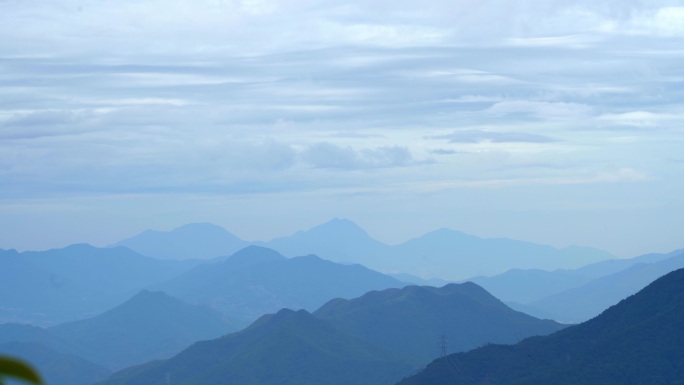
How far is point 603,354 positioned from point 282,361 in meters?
81.9

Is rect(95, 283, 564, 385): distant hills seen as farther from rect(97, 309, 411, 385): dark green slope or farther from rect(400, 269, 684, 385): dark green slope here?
rect(400, 269, 684, 385): dark green slope

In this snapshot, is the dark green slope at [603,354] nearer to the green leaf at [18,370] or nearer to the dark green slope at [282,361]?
the dark green slope at [282,361]

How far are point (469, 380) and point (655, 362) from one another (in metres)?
23.2

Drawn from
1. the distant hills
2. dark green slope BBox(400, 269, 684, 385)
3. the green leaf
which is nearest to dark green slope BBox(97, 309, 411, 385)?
the distant hills

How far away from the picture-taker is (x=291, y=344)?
177375 mm

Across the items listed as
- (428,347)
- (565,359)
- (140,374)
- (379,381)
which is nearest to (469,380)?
(565,359)

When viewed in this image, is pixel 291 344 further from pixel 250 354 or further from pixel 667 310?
pixel 667 310

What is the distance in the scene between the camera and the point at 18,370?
4.48m

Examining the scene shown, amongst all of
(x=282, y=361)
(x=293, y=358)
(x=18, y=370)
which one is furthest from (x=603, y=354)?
(x=18, y=370)

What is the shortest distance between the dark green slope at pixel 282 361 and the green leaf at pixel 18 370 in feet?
515

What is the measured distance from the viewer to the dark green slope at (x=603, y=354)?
95800 millimetres

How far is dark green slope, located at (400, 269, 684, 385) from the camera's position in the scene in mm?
95800

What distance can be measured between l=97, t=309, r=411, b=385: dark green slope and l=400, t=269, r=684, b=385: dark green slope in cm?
4712

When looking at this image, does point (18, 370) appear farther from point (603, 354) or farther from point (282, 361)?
point (282, 361)
